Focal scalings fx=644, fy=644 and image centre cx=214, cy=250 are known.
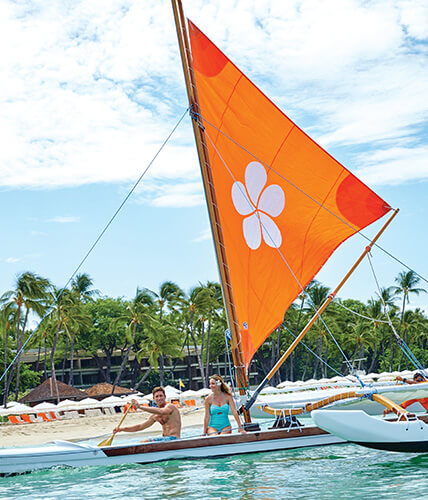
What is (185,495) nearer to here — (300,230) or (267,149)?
(300,230)

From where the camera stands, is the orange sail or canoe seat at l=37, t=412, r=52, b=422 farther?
canoe seat at l=37, t=412, r=52, b=422

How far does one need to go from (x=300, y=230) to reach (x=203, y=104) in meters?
3.10

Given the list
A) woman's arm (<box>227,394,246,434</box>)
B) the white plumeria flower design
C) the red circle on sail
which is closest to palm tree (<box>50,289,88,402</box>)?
the white plumeria flower design

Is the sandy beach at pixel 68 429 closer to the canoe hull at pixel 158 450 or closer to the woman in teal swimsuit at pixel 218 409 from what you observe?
the woman in teal swimsuit at pixel 218 409

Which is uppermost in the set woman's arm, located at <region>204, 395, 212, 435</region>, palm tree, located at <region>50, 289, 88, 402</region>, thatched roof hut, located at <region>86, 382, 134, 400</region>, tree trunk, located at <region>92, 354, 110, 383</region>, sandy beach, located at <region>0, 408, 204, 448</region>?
palm tree, located at <region>50, 289, 88, 402</region>

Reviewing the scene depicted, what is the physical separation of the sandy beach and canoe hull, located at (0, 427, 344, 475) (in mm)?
12374

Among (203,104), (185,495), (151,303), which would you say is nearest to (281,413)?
(185,495)

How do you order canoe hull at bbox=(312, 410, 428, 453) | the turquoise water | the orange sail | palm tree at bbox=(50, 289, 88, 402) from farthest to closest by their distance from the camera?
palm tree at bbox=(50, 289, 88, 402) → the orange sail → canoe hull at bbox=(312, 410, 428, 453) → the turquoise water

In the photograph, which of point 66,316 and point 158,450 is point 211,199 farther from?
point 66,316

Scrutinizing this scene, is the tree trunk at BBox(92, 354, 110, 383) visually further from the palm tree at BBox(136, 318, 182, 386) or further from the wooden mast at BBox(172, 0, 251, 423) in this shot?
the wooden mast at BBox(172, 0, 251, 423)

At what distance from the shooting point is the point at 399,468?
9805 millimetres

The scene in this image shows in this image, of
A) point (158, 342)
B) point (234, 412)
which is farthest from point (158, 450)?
point (158, 342)

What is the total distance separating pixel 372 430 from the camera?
9.62 m

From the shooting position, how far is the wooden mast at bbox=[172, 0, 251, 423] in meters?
11.8
